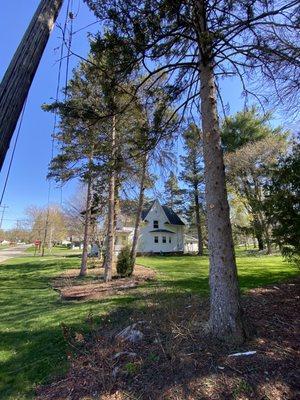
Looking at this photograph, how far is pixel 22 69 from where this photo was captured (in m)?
2.83

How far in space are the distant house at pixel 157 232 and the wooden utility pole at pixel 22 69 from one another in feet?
102

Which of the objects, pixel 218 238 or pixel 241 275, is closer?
pixel 218 238

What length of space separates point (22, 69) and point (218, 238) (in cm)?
331

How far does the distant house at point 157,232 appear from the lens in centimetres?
3494

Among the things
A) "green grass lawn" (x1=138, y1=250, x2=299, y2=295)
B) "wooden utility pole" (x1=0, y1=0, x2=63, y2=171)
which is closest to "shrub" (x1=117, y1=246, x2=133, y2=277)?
"green grass lawn" (x1=138, y1=250, x2=299, y2=295)

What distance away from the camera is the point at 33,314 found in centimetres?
792

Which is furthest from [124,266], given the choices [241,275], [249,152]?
[249,152]

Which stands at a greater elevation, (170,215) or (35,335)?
Result: (170,215)

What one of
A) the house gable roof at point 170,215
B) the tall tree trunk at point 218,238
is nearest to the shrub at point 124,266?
the tall tree trunk at point 218,238

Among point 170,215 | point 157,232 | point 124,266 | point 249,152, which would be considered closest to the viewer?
point 124,266

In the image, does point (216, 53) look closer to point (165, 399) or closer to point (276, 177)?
point (276, 177)

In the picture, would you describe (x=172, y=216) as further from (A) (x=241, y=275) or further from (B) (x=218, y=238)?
(B) (x=218, y=238)

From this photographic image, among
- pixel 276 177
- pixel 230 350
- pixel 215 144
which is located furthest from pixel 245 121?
pixel 230 350

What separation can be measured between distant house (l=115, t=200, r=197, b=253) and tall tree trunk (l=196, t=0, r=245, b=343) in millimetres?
29028
